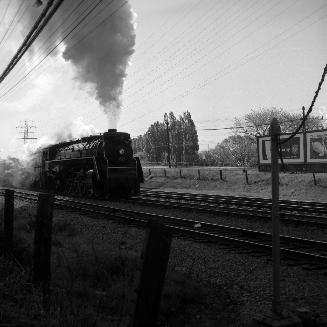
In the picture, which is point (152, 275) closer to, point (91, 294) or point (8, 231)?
point (91, 294)

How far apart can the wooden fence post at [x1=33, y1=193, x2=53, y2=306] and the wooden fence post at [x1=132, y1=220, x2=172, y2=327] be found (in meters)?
2.13

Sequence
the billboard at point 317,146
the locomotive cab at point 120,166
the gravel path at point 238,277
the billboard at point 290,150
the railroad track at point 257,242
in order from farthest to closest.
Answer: the billboard at point 290,150
the billboard at point 317,146
the locomotive cab at point 120,166
the railroad track at point 257,242
the gravel path at point 238,277

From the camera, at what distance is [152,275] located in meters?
3.65

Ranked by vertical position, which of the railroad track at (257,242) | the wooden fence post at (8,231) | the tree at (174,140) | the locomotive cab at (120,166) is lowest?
the railroad track at (257,242)

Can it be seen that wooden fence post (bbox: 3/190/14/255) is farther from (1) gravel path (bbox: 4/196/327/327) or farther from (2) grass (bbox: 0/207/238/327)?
(1) gravel path (bbox: 4/196/327/327)

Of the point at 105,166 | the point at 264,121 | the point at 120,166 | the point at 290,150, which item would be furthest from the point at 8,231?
the point at 264,121

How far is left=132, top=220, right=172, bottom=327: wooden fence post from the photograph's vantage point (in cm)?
356

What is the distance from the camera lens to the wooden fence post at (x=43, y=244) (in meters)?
5.37

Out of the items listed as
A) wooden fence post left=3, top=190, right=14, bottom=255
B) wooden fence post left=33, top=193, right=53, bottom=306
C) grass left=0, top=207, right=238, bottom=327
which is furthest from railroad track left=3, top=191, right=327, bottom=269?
wooden fence post left=3, top=190, right=14, bottom=255

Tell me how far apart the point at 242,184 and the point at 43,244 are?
77.7 ft

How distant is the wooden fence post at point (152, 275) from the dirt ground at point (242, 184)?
731 inches

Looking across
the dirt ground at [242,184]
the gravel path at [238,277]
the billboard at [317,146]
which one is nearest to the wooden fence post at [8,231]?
the gravel path at [238,277]

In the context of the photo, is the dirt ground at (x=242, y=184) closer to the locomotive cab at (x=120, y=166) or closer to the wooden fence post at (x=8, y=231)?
the locomotive cab at (x=120, y=166)

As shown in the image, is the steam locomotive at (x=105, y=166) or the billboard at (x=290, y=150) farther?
the billboard at (x=290, y=150)
